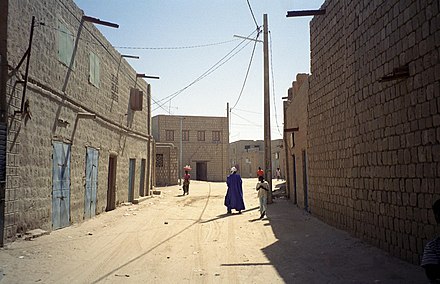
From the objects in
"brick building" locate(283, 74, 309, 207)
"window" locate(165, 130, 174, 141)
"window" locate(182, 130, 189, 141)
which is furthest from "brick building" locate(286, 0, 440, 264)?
"window" locate(165, 130, 174, 141)

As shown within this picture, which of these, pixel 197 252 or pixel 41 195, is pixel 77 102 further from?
pixel 197 252

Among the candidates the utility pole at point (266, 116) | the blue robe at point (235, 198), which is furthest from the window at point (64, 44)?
the utility pole at point (266, 116)

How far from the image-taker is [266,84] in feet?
52.7

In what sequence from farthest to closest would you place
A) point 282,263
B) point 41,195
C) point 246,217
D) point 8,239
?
point 246,217 < point 41,195 < point 8,239 < point 282,263

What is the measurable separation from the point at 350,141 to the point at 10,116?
698cm

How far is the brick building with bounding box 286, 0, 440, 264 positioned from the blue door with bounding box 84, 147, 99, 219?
23.2 feet

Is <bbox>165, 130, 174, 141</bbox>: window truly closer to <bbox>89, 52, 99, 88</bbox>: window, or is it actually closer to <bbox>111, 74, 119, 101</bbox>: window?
<bbox>111, 74, 119, 101</bbox>: window

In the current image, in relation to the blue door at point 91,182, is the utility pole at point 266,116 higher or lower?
higher

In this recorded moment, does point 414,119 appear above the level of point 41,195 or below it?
above

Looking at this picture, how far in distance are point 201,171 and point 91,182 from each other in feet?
93.2

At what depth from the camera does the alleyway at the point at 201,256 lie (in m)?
5.23

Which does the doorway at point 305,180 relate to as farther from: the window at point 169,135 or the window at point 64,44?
the window at point 169,135

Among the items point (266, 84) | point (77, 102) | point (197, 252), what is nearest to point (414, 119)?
point (197, 252)

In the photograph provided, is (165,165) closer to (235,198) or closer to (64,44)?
(235,198)
